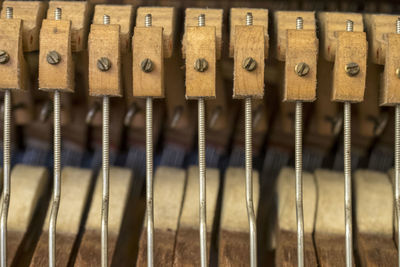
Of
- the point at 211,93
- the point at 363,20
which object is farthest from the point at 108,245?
Result: the point at 363,20

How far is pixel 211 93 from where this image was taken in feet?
4.27

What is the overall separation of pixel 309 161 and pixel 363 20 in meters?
0.49

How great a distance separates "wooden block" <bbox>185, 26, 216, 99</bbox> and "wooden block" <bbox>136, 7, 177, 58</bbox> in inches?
2.4

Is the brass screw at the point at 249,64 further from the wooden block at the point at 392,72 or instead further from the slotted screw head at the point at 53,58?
the slotted screw head at the point at 53,58

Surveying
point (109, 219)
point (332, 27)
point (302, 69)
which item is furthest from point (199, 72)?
point (109, 219)

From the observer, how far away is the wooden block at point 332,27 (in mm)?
1337

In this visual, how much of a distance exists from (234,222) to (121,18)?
0.55m

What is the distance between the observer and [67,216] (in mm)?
1473

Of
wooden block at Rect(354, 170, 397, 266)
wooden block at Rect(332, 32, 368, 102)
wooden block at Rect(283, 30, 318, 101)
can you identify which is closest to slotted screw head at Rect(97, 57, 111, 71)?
wooden block at Rect(283, 30, 318, 101)

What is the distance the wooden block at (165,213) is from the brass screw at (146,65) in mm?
347

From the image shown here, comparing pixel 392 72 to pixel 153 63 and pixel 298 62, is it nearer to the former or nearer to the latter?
pixel 298 62

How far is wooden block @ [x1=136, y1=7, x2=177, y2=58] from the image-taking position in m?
1.35

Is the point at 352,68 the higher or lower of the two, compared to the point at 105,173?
higher

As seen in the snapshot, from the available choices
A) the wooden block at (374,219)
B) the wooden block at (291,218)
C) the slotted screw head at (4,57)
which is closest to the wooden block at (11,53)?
the slotted screw head at (4,57)
